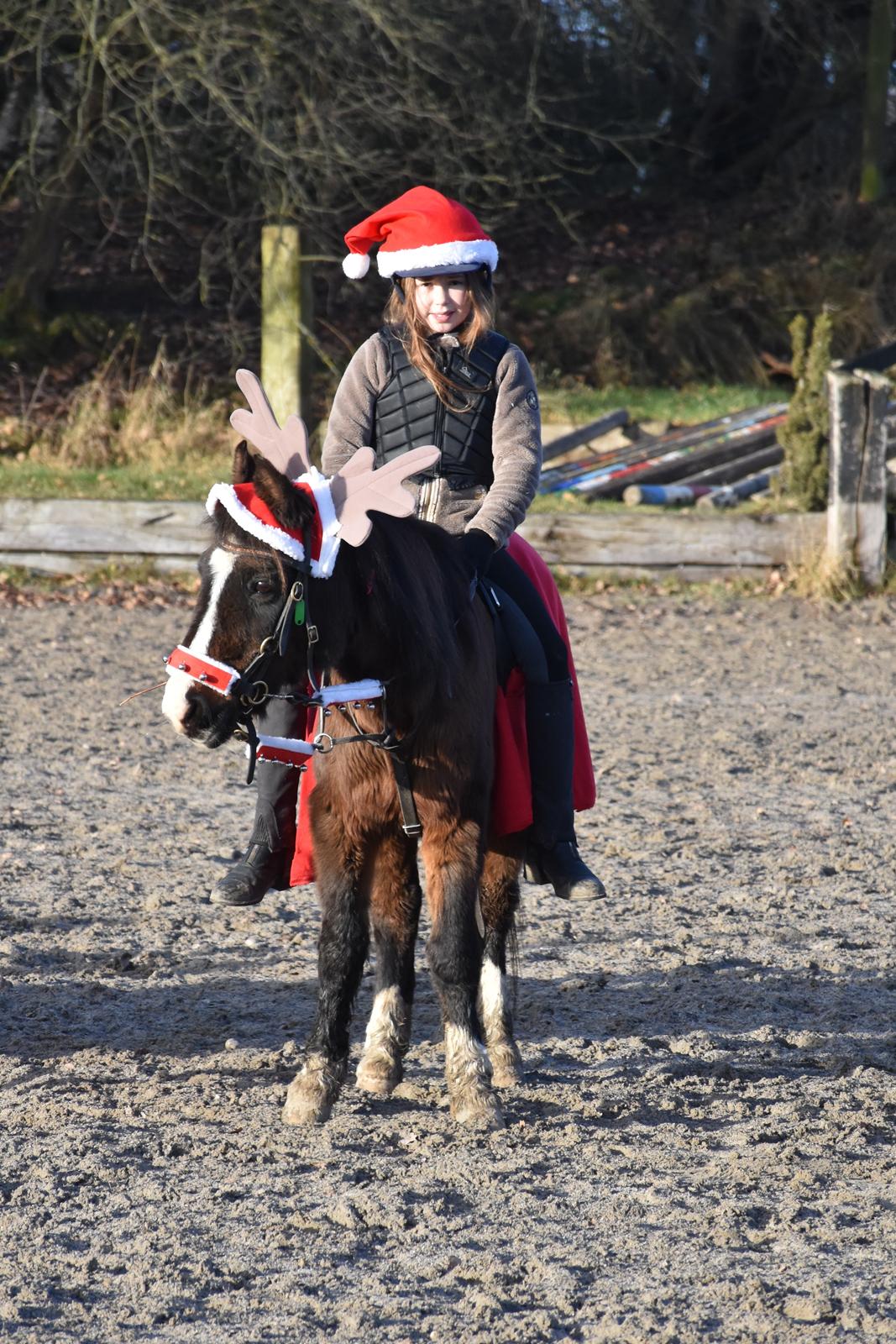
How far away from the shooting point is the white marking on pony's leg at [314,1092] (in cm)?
382

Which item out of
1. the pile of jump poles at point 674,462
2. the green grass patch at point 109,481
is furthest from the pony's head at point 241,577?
the pile of jump poles at point 674,462

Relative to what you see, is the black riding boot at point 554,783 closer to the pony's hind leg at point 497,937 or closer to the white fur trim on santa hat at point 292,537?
the pony's hind leg at point 497,937

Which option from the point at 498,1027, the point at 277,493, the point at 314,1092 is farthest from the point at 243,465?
the point at 498,1027

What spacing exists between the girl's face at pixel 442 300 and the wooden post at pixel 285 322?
355 inches

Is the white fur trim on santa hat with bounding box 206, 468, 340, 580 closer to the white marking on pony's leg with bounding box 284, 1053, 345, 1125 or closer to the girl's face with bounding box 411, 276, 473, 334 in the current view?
the girl's face with bounding box 411, 276, 473, 334

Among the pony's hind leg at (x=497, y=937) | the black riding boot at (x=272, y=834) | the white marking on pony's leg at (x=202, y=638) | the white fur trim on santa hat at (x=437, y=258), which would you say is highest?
the white fur trim on santa hat at (x=437, y=258)

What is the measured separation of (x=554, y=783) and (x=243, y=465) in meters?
1.46

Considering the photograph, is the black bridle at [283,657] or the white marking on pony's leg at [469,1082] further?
the white marking on pony's leg at [469,1082]

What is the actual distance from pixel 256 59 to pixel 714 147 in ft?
42.5

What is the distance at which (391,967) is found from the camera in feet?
13.4

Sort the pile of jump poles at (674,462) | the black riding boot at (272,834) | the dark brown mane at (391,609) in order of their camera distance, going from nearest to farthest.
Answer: the dark brown mane at (391,609) → the black riding boot at (272,834) → the pile of jump poles at (674,462)

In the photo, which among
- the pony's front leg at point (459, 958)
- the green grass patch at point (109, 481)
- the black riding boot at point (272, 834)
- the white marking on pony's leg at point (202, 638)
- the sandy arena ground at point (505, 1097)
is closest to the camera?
the sandy arena ground at point (505, 1097)

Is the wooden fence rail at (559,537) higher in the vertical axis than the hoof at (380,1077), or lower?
higher

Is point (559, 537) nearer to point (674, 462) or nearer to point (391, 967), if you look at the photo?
point (674, 462)
